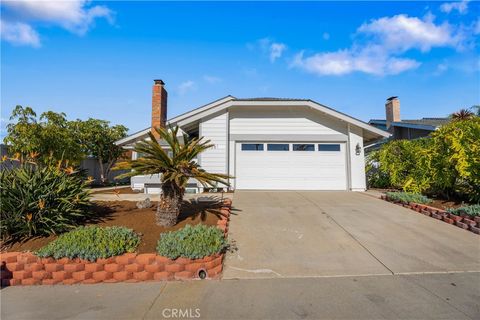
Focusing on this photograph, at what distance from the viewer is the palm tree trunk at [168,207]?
5586mm

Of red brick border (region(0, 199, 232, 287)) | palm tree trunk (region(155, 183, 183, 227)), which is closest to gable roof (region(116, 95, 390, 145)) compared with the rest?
palm tree trunk (region(155, 183, 183, 227))

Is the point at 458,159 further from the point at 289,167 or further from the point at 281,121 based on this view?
the point at 281,121

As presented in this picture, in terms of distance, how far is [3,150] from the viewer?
13.7 meters

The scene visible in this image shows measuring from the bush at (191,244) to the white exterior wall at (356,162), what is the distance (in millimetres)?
9079

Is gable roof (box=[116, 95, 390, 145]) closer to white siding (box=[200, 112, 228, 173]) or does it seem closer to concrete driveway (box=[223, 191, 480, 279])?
white siding (box=[200, 112, 228, 173])

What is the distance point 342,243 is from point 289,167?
6946mm

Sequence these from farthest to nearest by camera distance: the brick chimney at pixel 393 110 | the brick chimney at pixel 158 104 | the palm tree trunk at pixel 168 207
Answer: the brick chimney at pixel 393 110, the brick chimney at pixel 158 104, the palm tree trunk at pixel 168 207

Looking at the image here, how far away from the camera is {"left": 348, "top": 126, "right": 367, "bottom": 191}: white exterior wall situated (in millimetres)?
12172

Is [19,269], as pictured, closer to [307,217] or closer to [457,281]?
[307,217]

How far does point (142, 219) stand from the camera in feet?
19.7

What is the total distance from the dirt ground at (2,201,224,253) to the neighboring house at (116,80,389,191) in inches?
192

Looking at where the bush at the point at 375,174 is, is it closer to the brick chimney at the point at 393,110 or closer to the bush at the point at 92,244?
the brick chimney at the point at 393,110

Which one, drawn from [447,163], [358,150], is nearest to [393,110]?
[358,150]

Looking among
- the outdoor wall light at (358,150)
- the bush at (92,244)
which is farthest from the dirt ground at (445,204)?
the bush at (92,244)
